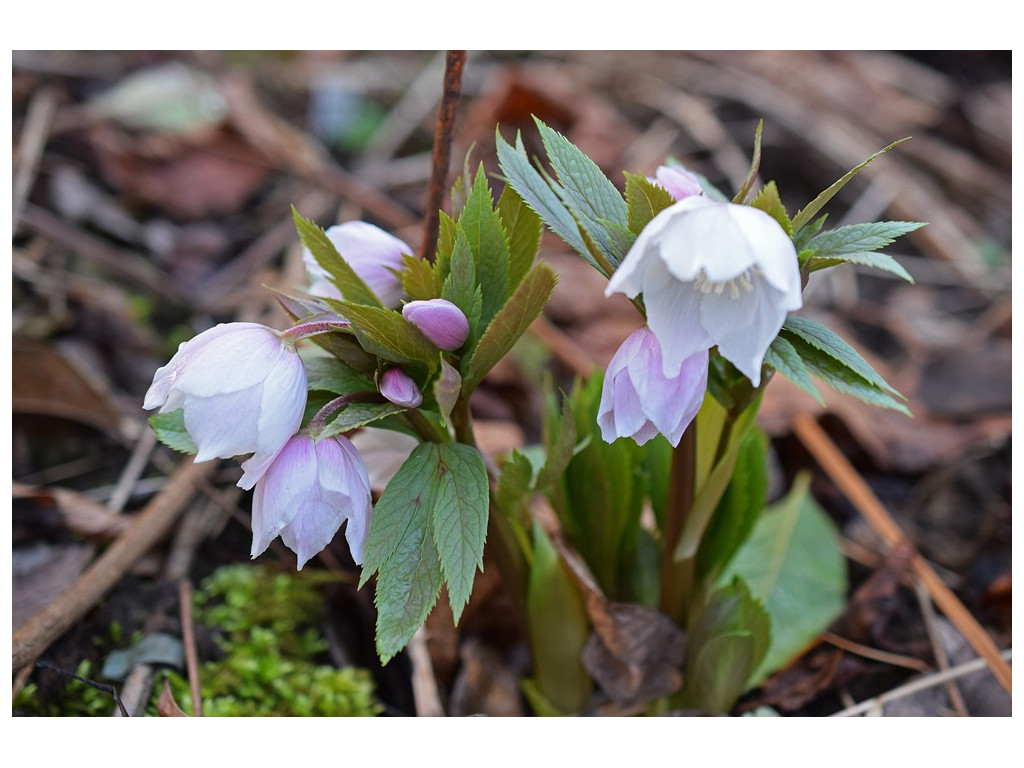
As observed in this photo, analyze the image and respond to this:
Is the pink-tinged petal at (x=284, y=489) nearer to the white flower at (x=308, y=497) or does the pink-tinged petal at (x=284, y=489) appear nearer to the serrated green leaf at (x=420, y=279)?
the white flower at (x=308, y=497)

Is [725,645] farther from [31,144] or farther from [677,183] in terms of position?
[31,144]

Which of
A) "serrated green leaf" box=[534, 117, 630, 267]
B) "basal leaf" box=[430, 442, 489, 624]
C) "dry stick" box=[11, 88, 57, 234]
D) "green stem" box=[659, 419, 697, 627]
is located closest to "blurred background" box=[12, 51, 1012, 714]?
"dry stick" box=[11, 88, 57, 234]

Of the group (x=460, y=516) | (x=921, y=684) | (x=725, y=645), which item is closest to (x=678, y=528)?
(x=725, y=645)

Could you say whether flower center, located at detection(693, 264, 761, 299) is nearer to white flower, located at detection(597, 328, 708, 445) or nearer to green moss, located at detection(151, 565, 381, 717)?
white flower, located at detection(597, 328, 708, 445)

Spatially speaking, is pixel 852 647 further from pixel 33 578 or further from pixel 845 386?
pixel 33 578

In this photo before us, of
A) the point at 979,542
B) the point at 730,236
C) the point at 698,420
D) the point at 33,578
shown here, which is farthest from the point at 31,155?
the point at 979,542
